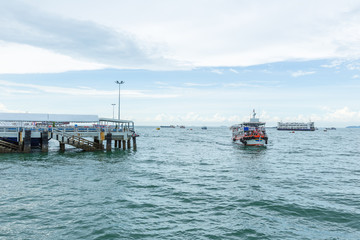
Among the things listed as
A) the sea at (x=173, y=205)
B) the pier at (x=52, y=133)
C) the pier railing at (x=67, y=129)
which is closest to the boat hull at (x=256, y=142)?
the pier at (x=52, y=133)

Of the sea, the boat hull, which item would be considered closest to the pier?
the sea

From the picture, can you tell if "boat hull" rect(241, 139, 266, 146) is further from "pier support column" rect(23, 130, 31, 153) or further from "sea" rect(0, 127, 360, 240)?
"pier support column" rect(23, 130, 31, 153)

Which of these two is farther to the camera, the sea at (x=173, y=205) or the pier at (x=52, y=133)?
the pier at (x=52, y=133)

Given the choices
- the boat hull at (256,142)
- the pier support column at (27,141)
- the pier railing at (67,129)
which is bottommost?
the boat hull at (256,142)

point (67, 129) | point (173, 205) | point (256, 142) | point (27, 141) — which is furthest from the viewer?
point (256, 142)

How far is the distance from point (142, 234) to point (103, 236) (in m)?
1.68

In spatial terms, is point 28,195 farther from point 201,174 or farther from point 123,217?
point 201,174

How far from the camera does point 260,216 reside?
553 inches

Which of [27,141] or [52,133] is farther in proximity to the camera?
[52,133]

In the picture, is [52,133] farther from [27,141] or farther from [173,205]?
[173,205]

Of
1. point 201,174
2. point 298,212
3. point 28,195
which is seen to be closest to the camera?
point 298,212

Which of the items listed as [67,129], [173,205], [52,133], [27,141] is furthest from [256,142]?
[173,205]

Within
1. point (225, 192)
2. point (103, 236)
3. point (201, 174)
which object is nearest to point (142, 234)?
point (103, 236)

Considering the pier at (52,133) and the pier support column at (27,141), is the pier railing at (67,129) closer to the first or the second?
the pier at (52,133)
